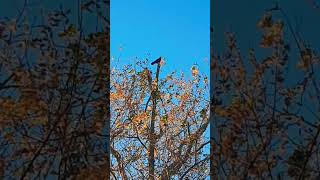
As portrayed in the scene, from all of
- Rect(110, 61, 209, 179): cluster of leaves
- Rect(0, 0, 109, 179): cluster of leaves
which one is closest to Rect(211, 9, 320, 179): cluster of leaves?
Rect(0, 0, 109, 179): cluster of leaves

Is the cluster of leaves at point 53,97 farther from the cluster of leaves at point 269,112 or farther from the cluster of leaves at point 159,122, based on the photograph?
the cluster of leaves at point 159,122

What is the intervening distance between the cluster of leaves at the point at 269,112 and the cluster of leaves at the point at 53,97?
0.42m

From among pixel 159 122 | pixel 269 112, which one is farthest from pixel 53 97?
pixel 159 122

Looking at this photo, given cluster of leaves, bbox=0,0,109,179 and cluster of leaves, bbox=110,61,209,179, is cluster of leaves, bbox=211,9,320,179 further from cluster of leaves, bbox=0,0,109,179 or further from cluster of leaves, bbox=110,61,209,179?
cluster of leaves, bbox=110,61,209,179

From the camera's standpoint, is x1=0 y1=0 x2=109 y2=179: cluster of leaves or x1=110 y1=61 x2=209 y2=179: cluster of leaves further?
x1=110 y1=61 x2=209 y2=179: cluster of leaves

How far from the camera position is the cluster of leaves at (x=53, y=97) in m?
1.88

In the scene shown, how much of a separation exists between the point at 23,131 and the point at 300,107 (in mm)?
948

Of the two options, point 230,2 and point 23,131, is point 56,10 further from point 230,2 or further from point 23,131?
point 230,2

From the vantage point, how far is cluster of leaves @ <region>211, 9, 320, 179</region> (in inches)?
75.6

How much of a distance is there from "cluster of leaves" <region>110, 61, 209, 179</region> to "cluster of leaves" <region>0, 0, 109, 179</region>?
274 cm

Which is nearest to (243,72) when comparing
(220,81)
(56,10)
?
(220,81)

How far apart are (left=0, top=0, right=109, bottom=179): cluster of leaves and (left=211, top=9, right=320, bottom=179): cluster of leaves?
416 millimetres

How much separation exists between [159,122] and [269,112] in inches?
117

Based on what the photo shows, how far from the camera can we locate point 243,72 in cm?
198
